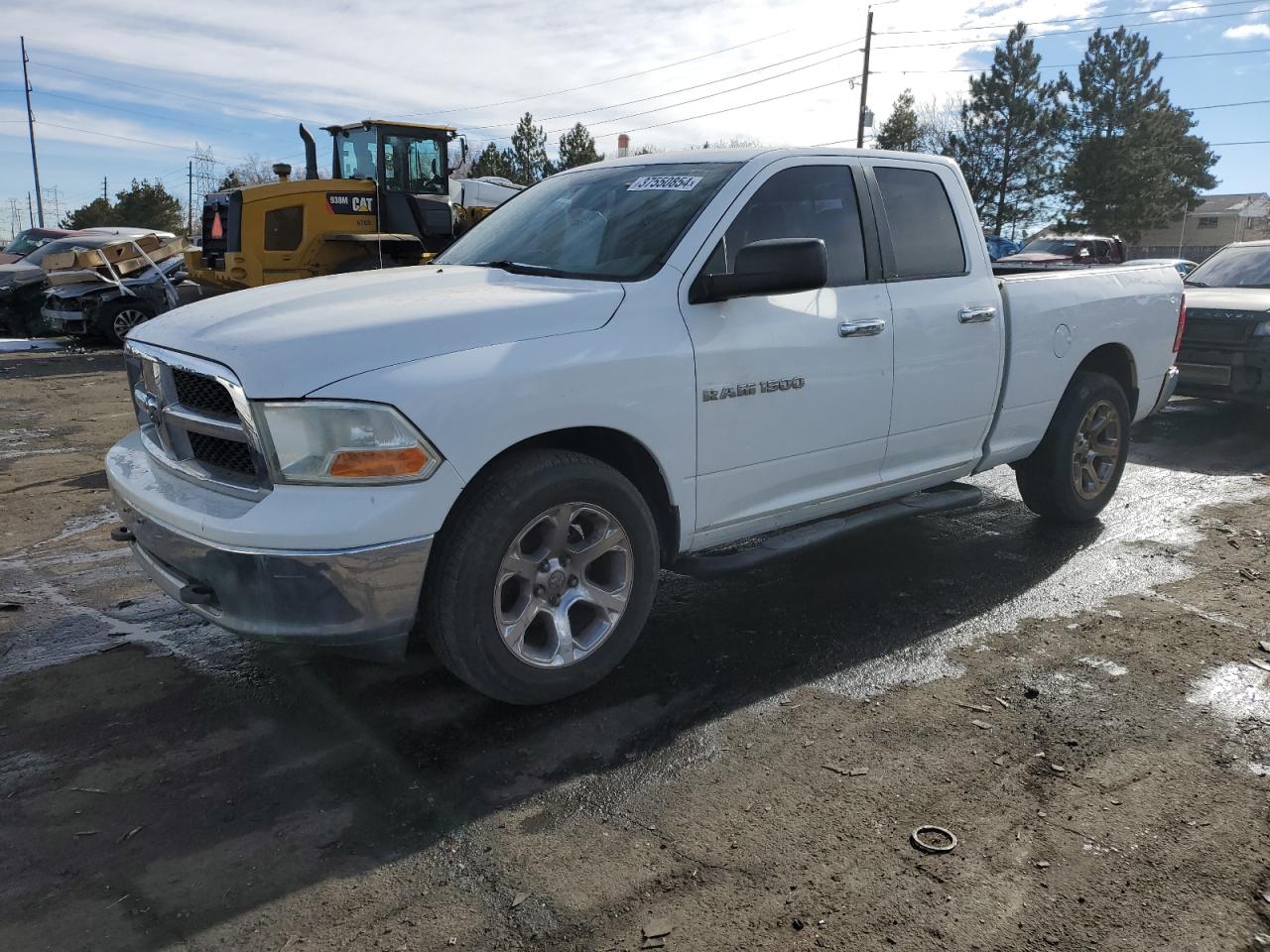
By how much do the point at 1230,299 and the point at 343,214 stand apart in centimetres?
1121

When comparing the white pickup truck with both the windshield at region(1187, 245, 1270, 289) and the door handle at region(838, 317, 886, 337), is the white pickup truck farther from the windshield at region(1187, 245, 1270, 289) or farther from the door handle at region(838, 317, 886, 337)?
the windshield at region(1187, 245, 1270, 289)

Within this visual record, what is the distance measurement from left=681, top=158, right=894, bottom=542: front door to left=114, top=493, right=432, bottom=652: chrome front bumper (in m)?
1.26

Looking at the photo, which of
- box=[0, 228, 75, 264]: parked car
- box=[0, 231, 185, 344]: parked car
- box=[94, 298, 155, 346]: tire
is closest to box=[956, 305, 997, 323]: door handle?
box=[0, 231, 185, 344]: parked car

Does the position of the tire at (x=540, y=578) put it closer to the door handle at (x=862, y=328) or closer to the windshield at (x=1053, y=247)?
the door handle at (x=862, y=328)

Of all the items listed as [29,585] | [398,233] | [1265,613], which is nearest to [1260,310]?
[1265,613]

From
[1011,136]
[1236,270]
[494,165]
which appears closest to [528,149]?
[494,165]

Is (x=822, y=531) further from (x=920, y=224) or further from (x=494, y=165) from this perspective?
(x=494, y=165)

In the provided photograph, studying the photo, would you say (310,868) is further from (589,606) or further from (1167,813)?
(1167,813)

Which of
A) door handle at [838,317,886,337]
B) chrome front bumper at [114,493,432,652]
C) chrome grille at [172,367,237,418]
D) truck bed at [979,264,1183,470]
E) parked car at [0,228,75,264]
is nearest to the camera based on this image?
chrome front bumper at [114,493,432,652]

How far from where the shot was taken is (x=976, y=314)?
4762mm

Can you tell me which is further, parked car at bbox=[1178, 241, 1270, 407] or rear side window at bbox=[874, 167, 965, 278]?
parked car at bbox=[1178, 241, 1270, 407]

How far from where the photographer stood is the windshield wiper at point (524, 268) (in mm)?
3934

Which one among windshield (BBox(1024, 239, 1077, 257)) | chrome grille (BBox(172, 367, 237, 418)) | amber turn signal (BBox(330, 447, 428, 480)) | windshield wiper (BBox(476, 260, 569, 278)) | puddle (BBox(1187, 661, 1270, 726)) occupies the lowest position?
puddle (BBox(1187, 661, 1270, 726))

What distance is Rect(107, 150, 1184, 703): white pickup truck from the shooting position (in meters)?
2.98
